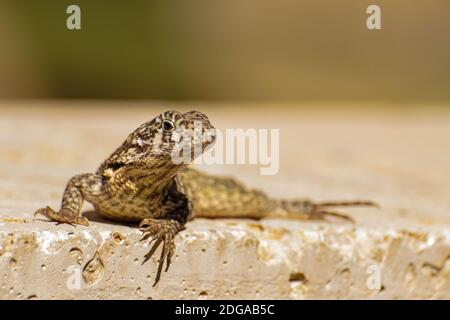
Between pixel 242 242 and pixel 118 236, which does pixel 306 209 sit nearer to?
pixel 242 242

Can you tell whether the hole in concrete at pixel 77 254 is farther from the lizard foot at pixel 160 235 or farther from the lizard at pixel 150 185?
the lizard foot at pixel 160 235

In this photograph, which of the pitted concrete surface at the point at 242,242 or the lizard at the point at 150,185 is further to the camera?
the pitted concrete surface at the point at 242,242

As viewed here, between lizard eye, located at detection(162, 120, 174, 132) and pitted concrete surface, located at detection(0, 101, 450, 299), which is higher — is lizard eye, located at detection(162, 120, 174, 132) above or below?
above

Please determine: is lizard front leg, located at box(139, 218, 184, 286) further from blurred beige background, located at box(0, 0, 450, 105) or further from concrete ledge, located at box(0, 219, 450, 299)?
blurred beige background, located at box(0, 0, 450, 105)

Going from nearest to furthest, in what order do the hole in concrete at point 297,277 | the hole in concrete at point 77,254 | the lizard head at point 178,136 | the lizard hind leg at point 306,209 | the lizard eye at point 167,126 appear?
the lizard head at point 178,136, the lizard eye at point 167,126, the hole in concrete at point 77,254, the hole in concrete at point 297,277, the lizard hind leg at point 306,209

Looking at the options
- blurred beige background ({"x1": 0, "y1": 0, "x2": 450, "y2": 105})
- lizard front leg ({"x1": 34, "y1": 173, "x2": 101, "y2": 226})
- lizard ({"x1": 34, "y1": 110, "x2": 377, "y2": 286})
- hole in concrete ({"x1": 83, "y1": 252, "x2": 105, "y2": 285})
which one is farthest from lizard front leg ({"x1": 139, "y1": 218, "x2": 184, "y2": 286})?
blurred beige background ({"x1": 0, "y1": 0, "x2": 450, "y2": 105})

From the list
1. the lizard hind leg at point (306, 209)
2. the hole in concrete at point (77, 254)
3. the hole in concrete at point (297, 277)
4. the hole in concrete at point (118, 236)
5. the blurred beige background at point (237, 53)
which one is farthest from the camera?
→ the blurred beige background at point (237, 53)

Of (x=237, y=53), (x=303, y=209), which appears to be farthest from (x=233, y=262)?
(x=237, y=53)

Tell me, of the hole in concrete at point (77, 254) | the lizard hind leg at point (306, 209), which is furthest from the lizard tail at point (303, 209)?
the hole in concrete at point (77, 254)
